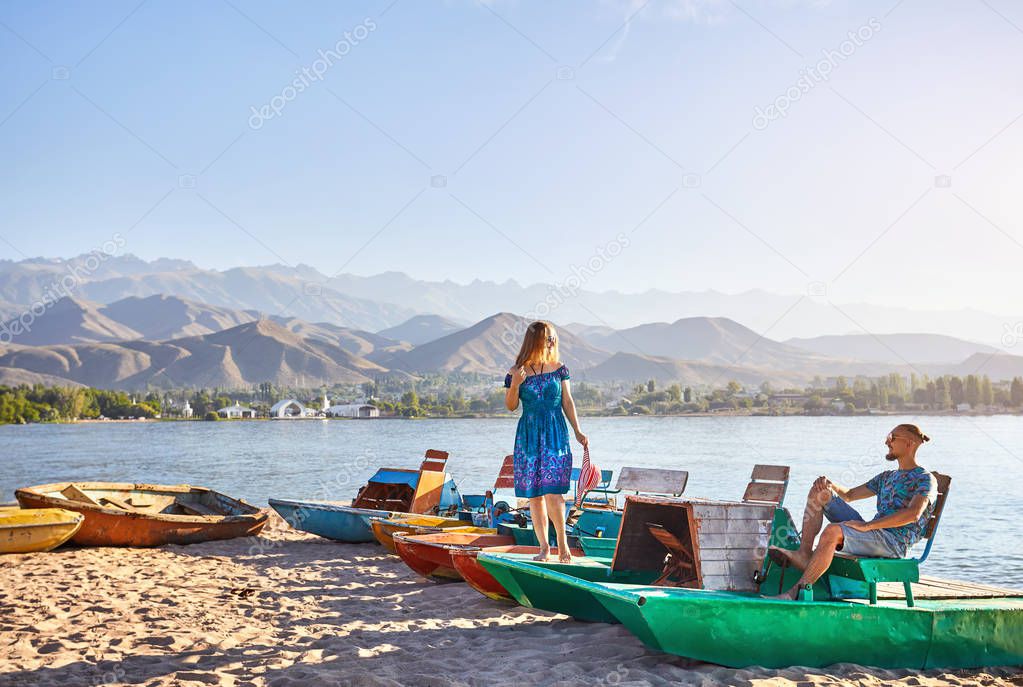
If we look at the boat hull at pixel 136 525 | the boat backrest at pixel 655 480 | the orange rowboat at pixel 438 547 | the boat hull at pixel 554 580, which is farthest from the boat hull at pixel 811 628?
the boat hull at pixel 136 525

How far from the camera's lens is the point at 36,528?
46.8 ft

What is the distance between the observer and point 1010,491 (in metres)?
44.8

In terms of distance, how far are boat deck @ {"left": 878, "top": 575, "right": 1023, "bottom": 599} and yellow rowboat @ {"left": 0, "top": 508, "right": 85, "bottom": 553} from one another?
40.6ft

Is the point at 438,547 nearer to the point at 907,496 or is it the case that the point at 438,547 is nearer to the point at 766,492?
the point at 766,492

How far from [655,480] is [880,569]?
19.9ft

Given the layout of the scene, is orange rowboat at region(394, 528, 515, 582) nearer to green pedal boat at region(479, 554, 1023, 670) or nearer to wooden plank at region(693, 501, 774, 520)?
green pedal boat at region(479, 554, 1023, 670)

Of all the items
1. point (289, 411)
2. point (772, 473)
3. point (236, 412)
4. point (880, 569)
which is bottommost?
point (880, 569)

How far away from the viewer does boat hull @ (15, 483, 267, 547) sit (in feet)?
49.7

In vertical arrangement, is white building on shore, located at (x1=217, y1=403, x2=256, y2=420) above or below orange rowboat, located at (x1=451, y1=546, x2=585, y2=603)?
above

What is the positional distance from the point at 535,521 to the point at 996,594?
15.3ft

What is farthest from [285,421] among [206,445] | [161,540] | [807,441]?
[161,540]

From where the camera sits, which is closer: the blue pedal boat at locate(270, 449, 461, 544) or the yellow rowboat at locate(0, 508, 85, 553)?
the yellow rowboat at locate(0, 508, 85, 553)

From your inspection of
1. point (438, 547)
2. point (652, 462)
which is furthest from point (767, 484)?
point (652, 462)

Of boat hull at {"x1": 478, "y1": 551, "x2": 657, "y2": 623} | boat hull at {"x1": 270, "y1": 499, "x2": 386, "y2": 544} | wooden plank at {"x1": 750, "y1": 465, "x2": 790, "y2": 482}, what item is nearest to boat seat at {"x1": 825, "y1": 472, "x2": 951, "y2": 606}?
boat hull at {"x1": 478, "y1": 551, "x2": 657, "y2": 623}
